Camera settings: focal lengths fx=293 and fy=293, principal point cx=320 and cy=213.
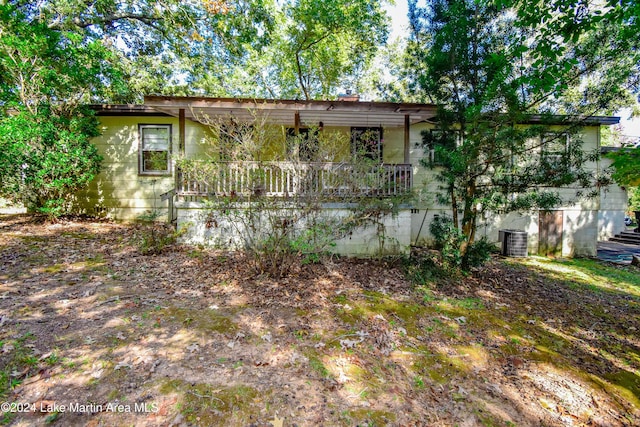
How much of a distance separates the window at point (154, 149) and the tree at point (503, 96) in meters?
8.61

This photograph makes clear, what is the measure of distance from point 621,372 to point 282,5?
18246 mm

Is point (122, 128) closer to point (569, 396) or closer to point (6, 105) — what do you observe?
point (6, 105)

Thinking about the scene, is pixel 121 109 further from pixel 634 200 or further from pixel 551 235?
pixel 634 200

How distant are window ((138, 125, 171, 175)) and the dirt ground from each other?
4.83 meters

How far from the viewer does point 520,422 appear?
2818 mm

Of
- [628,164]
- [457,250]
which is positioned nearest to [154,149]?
[457,250]

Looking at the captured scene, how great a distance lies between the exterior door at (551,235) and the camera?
10.8m

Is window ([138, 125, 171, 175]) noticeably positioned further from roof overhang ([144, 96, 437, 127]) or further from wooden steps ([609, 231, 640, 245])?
wooden steps ([609, 231, 640, 245])

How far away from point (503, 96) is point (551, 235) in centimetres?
818

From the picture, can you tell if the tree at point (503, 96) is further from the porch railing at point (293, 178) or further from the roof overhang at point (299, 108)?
the porch railing at point (293, 178)

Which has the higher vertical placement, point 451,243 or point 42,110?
point 42,110

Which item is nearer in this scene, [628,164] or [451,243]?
[628,164]

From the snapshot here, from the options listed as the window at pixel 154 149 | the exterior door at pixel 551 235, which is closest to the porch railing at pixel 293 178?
the window at pixel 154 149

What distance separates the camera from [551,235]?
35.6 ft
